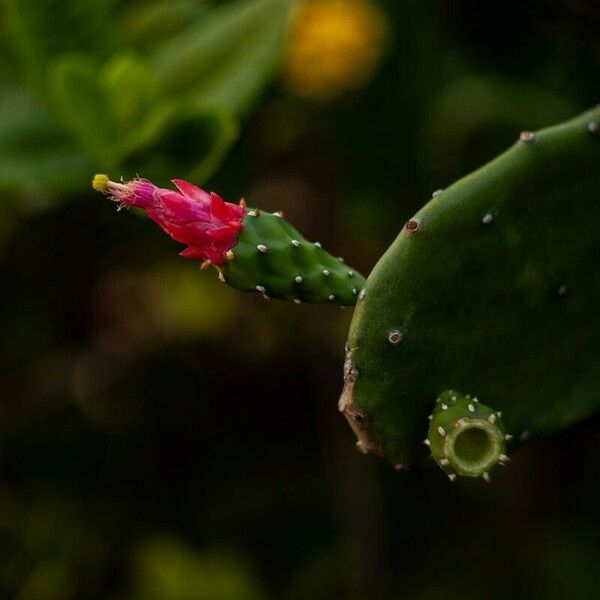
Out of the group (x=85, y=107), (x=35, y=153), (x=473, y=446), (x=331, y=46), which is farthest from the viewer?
(x=331, y=46)

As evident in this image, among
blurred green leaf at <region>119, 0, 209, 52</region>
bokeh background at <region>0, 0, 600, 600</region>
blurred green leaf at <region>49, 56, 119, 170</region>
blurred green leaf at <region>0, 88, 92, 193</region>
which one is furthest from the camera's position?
bokeh background at <region>0, 0, 600, 600</region>

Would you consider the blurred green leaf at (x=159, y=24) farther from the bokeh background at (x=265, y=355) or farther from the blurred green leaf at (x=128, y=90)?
the blurred green leaf at (x=128, y=90)

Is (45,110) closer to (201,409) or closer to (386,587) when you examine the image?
(201,409)

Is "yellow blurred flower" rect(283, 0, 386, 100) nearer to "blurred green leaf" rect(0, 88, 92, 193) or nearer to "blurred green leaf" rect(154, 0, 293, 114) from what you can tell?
"blurred green leaf" rect(154, 0, 293, 114)

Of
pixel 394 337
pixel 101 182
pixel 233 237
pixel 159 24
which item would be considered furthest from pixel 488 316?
pixel 159 24

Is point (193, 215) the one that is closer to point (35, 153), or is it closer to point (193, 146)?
point (193, 146)

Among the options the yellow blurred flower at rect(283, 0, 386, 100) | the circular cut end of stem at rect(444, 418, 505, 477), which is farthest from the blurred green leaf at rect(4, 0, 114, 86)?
the circular cut end of stem at rect(444, 418, 505, 477)

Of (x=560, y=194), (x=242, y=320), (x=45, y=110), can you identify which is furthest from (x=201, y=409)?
(x=560, y=194)
